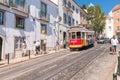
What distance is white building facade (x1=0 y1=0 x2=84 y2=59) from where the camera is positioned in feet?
69.9

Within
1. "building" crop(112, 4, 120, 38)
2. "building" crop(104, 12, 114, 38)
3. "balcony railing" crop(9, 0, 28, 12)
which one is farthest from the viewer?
"building" crop(104, 12, 114, 38)

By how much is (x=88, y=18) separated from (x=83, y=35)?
35.6m

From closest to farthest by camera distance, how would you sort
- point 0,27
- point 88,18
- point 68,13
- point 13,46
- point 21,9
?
point 0,27
point 13,46
point 21,9
point 68,13
point 88,18

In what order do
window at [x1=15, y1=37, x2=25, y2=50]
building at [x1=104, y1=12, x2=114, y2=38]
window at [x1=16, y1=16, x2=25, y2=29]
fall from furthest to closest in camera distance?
building at [x1=104, y1=12, x2=114, y2=38]
window at [x1=16, y1=16, x2=25, y2=29]
window at [x1=15, y1=37, x2=25, y2=50]

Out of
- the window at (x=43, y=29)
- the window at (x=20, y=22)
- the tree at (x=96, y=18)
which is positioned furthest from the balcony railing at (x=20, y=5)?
the tree at (x=96, y=18)

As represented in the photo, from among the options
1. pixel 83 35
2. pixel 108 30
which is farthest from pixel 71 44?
pixel 108 30

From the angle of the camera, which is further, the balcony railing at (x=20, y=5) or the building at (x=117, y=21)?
the building at (x=117, y=21)

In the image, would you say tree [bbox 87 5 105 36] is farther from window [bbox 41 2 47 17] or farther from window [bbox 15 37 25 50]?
window [bbox 15 37 25 50]

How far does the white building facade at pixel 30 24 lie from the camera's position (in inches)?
838

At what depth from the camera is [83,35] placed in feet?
96.7

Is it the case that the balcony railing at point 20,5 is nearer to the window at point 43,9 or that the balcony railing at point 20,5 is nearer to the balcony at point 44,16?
the balcony at point 44,16

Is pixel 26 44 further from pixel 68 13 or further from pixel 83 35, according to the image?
pixel 68 13

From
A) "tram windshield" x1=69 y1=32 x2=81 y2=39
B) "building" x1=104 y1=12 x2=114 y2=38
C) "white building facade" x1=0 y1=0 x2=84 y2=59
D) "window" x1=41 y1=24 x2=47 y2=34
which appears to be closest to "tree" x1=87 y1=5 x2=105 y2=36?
"building" x1=104 y1=12 x2=114 y2=38

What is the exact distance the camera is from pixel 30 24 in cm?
2648
